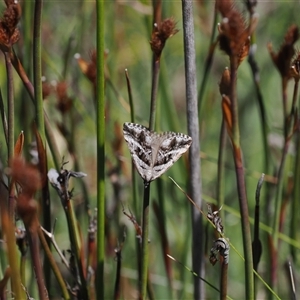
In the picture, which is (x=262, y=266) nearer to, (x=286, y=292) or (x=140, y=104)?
(x=286, y=292)

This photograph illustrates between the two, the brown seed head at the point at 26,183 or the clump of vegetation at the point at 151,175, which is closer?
the brown seed head at the point at 26,183

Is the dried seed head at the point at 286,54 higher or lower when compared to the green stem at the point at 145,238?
higher

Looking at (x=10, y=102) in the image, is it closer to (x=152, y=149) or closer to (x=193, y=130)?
(x=152, y=149)

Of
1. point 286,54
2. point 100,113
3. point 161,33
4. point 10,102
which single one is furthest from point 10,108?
point 286,54

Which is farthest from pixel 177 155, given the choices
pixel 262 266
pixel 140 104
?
pixel 140 104

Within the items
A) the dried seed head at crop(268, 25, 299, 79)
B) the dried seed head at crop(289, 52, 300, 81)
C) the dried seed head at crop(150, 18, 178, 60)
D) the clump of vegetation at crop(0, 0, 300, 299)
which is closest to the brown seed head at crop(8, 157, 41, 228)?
the clump of vegetation at crop(0, 0, 300, 299)

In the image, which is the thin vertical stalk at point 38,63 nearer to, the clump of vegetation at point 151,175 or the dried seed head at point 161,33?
the clump of vegetation at point 151,175

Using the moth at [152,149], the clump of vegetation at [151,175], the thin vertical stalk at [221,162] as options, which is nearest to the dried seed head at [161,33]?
the clump of vegetation at [151,175]

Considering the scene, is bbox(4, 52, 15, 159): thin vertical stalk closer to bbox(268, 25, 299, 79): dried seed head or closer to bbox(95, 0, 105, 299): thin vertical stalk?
bbox(95, 0, 105, 299): thin vertical stalk
